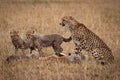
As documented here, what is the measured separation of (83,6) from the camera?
67.2 feet

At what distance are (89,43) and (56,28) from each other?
4.82 meters

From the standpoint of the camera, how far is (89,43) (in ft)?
33.8

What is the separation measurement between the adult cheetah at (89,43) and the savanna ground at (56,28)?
235 mm

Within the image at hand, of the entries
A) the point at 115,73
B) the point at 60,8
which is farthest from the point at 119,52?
the point at 60,8

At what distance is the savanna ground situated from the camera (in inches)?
357

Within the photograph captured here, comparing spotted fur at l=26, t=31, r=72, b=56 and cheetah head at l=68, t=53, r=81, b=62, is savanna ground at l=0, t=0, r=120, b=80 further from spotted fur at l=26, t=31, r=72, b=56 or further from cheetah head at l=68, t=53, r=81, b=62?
spotted fur at l=26, t=31, r=72, b=56

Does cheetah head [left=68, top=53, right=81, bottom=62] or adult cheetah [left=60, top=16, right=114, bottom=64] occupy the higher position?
adult cheetah [left=60, top=16, right=114, bottom=64]

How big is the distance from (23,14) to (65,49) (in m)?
6.49

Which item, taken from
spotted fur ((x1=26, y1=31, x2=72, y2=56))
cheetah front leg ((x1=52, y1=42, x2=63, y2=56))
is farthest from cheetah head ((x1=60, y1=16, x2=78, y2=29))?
cheetah front leg ((x1=52, y1=42, x2=63, y2=56))

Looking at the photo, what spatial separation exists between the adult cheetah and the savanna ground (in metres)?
0.23

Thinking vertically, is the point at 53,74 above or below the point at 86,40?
below

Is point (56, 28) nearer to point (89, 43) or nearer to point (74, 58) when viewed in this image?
point (89, 43)

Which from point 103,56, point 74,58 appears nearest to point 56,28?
point 74,58

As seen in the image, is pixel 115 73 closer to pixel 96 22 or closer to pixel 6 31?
pixel 6 31
